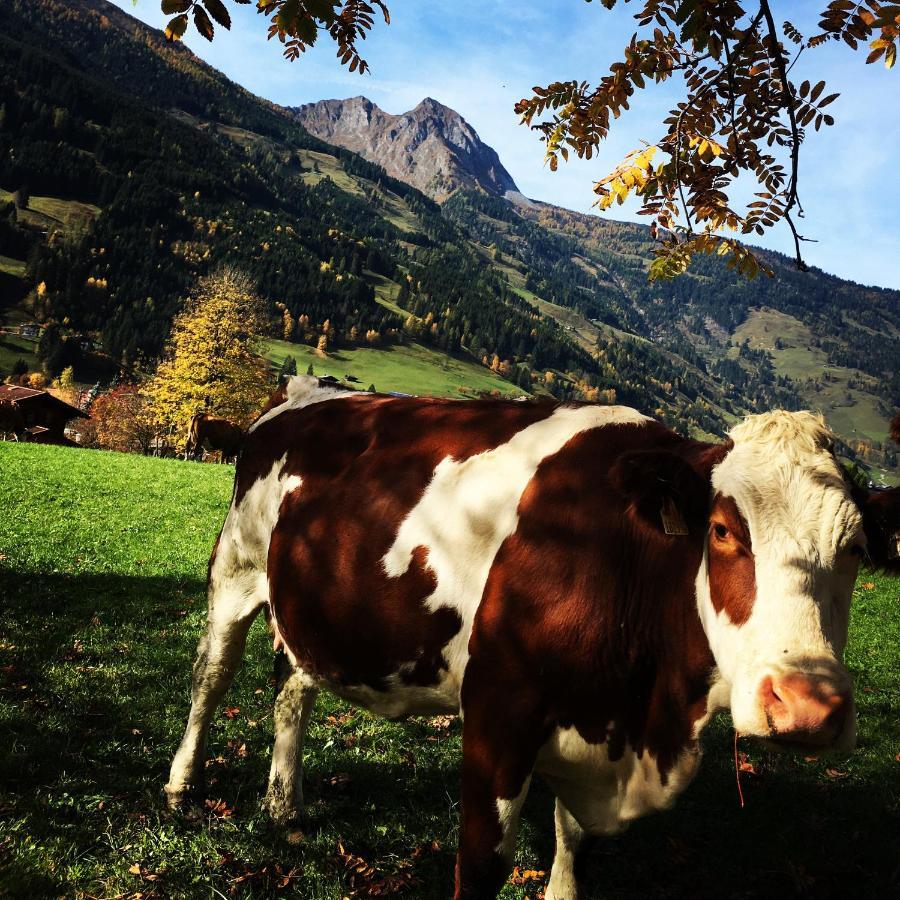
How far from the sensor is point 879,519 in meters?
3.02

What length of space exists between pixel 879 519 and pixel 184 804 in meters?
5.01

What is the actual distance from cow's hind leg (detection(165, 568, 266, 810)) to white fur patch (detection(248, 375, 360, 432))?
4.35 feet

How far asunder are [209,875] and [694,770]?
319 cm

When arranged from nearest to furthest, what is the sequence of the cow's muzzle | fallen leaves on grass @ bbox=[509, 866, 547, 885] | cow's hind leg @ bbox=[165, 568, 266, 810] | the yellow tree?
the cow's muzzle < fallen leaves on grass @ bbox=[509, 866, 547, 885] < cow's hind leg @ bbox=[165, 568, 266, 810] < the yellow tree

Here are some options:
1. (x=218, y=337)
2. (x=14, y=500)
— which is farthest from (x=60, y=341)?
(x=14, y=500)

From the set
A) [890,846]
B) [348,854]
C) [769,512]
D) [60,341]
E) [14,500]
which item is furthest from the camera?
[60,341]

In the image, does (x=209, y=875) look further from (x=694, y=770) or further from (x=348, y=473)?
(x=694, y=770)

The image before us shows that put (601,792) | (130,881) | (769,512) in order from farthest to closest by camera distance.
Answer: (130,881) → (601,792) → (769,512)

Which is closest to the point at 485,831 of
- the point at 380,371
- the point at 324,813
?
the point at 324,813

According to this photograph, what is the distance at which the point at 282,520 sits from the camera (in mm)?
4508

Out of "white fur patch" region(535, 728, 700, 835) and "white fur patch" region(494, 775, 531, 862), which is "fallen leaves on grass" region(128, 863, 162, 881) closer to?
"white fur patch" region(494, 775, 531, 862)

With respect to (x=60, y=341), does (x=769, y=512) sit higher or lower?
higher

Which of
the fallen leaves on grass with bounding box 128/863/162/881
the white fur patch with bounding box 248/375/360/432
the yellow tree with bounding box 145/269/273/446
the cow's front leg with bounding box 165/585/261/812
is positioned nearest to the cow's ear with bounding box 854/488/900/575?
the white fur patch with bounding box 248/375/360/432

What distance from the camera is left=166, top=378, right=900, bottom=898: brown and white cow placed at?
8.64 ft
